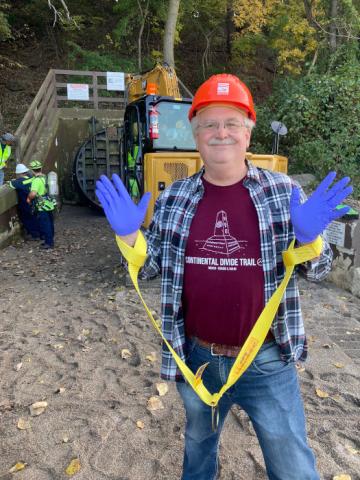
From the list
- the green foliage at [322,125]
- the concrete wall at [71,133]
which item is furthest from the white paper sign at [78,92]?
the green foliage at [322,125]

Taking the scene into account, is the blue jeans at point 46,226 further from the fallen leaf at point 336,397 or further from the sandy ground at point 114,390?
the fallen leaf at point 336,397

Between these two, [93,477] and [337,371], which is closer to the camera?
[93,477]

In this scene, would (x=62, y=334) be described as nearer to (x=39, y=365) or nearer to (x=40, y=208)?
(x=39, y=365)

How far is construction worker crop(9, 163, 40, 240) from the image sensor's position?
9297mm

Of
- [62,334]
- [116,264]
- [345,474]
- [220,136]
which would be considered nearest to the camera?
[220,136]

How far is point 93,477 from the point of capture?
2658 millimetres

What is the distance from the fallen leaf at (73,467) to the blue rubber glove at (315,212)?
208 centimetres

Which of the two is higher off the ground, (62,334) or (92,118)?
(92,118)

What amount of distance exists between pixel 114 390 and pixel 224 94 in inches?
107

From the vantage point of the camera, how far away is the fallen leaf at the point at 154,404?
11.0ft

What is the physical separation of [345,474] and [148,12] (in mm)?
19498

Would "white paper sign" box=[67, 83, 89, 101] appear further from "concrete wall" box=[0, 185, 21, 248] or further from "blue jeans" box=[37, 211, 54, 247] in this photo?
"blue jeans" box=[37, 211, 54, 247]

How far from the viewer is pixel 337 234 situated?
606 centimetres

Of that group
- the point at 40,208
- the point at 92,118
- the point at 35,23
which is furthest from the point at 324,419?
the point at 35,23
